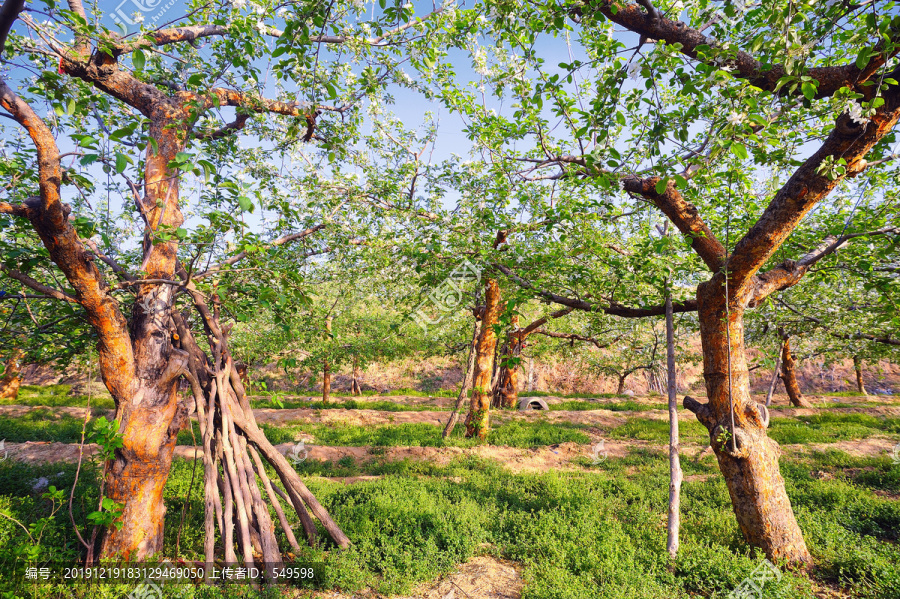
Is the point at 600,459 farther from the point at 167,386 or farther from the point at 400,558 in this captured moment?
the point at 167,386

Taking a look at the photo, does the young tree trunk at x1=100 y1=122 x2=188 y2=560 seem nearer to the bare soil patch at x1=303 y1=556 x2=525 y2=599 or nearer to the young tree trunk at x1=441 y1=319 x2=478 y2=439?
the bare soil patch at x1=303 y1=556 x2=525 y2=599

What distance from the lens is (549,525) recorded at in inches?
242

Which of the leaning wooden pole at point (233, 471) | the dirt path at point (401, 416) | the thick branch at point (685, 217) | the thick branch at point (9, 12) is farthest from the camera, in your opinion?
the dirt path at point (401, 416)

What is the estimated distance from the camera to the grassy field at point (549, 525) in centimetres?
458

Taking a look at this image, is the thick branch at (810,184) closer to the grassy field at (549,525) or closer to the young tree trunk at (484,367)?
the grassy field at (549,525)

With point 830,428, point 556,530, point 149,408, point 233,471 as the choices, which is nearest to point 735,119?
point 556,530

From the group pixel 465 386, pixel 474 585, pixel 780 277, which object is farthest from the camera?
pixel 465 386

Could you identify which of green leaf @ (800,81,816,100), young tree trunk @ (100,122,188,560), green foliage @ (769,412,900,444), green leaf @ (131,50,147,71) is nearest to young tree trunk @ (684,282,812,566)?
green leaf @ (800,81,816,100)

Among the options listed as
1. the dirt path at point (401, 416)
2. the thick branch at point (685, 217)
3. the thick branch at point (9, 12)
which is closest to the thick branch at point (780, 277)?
the thick branch at point (685, 217)

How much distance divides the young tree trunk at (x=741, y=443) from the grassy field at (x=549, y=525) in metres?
0.34

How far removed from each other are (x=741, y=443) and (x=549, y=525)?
2.93m

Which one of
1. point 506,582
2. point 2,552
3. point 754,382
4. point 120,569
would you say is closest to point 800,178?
point 506,582

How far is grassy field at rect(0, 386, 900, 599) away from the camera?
15.0 feet

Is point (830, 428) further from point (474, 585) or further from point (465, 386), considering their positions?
point (474, 585)
